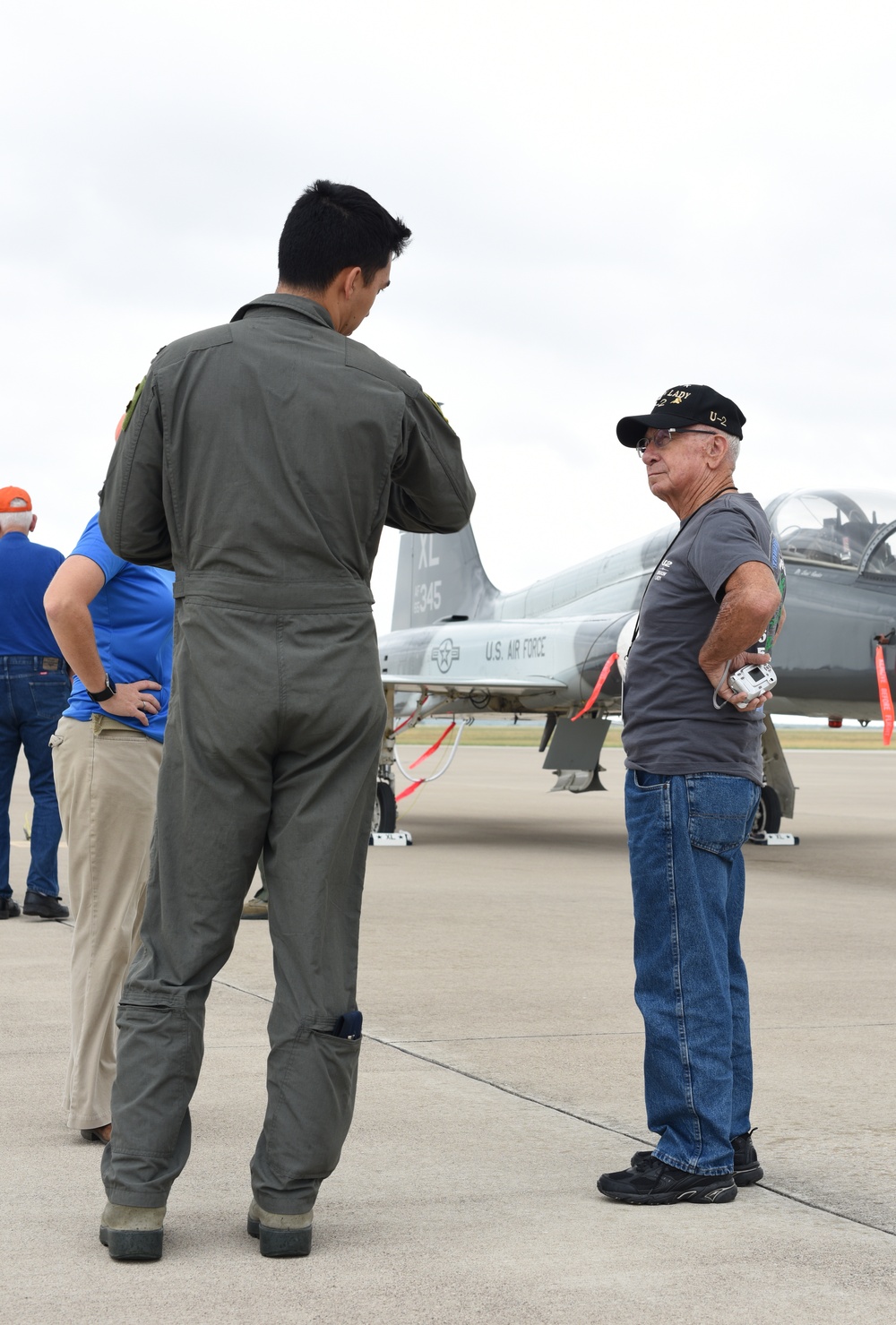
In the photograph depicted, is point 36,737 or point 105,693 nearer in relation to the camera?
point 105,693

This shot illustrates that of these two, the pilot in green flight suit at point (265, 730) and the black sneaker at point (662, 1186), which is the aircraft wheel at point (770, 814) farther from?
the pilot in green flight suit at point (265, 730)

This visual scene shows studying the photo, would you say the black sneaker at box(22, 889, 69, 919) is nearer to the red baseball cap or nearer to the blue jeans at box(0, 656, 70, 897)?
the blue jeans at box(0, 656, 70, 897)

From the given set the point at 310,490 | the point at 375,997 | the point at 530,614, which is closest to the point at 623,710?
the point at 310,490

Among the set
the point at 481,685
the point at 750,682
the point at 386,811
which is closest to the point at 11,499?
the point at 750,682

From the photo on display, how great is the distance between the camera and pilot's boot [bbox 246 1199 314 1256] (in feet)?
8.91

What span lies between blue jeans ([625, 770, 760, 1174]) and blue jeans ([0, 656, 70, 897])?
4530 millimetres

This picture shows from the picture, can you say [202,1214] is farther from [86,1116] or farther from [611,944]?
[611,944]

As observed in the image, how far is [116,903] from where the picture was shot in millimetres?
3582

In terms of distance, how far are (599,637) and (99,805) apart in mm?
9285

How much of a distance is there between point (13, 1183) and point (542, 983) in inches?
113

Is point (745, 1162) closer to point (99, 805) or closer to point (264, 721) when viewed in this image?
point (264, 721)

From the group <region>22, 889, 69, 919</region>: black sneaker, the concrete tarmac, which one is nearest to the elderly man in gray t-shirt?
the concrete tarmac

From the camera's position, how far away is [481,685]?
13070mm

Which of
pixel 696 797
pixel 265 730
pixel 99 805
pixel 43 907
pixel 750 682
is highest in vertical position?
pixel 750 682
